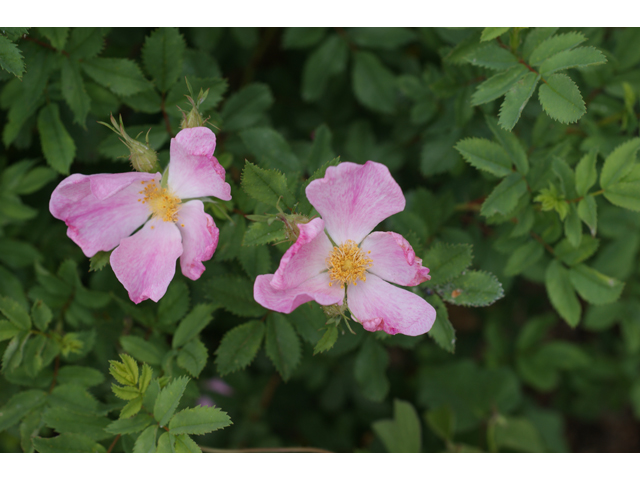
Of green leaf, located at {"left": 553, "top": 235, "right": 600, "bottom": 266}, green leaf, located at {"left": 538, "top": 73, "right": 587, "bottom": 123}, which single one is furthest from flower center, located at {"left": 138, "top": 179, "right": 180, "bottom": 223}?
green leaf, located at {"left": 553, "top": 235, "right": 600, "bottom": 266}

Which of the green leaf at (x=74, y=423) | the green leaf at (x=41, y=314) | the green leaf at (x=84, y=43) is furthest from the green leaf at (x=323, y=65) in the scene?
the green leaf at (x=74, y=423)

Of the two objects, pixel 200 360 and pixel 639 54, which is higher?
pixel 639 54

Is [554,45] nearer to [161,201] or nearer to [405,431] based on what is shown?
[161,201]

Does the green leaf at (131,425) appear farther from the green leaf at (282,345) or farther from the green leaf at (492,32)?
the green leaf at (492,32)

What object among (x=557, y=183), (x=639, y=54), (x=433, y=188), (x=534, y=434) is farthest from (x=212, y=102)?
(x=534, y=434)

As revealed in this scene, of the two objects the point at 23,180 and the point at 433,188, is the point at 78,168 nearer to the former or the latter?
the point at 23,180

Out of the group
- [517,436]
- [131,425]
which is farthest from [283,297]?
[517,436]
